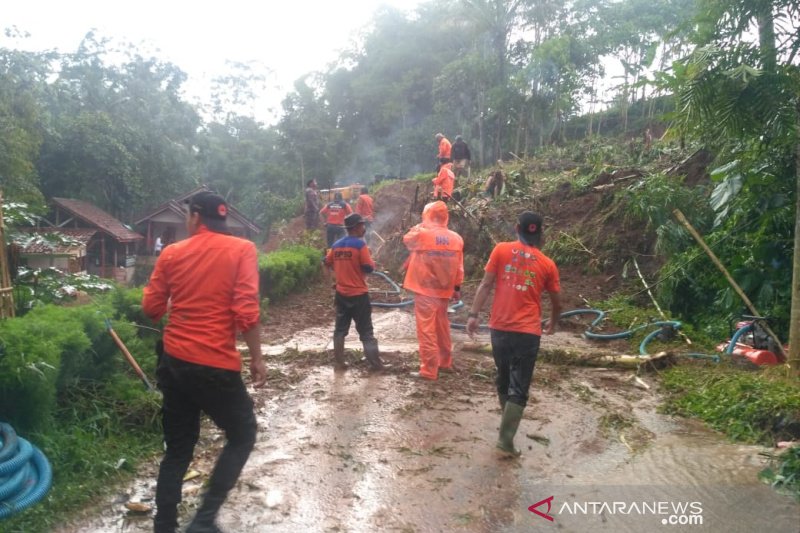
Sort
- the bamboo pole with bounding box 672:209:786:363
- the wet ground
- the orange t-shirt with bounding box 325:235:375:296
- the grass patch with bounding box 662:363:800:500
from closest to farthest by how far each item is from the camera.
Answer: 1. the wet ground
2. the grass patch with bounding box 662:363:800:500
3. the orange t-shirt with bounding box 325:235:375:296
4. the bamboo pole with bounding box 672:209:786:363

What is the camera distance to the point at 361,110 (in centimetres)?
3725

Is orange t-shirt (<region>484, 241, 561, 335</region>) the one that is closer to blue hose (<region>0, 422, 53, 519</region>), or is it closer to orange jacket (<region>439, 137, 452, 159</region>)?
blue hose (<region>0, 422, 53, 519</region>)

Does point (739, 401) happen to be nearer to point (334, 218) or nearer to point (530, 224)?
point (530, 224)

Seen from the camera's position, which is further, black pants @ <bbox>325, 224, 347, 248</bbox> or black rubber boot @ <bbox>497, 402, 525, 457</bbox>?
black pants @ <bbox>325, 224, 347, 248</bbox>

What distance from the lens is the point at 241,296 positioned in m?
3.37

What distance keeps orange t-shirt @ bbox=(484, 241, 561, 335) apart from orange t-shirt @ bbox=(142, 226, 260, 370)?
7.09 feet

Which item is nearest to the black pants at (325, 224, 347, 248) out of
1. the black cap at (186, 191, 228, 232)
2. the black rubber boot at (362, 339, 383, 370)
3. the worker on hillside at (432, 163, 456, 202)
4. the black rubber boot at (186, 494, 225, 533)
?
the worker on hillside at (432, 163, 456, 202)

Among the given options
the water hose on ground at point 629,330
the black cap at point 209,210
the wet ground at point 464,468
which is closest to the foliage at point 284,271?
the water hose on ground at point 629,330

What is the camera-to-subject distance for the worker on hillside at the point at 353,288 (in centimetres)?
705

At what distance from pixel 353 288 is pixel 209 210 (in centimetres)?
366

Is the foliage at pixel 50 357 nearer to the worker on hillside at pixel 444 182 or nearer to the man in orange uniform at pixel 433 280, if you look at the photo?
the man in orange uniform at pixel 433 280

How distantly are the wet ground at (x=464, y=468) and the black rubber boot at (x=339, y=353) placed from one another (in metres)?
0.30

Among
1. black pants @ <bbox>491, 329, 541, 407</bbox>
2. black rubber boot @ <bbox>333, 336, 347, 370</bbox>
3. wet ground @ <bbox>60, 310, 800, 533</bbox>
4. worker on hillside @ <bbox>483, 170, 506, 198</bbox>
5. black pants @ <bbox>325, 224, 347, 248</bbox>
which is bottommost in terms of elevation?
wet ground @ <bbox>60, 310, 800, 533</bbox>

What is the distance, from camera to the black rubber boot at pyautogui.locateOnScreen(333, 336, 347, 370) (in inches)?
283
